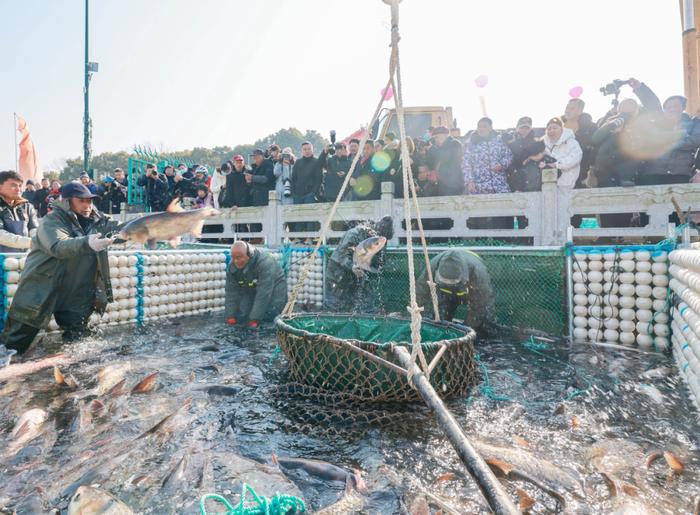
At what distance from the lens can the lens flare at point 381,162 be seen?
984cm

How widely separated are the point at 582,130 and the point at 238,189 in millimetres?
8156

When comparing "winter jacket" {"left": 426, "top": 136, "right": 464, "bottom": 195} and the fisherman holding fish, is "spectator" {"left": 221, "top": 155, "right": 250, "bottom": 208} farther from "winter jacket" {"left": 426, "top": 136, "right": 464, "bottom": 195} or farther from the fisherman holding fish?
"winter jacket" {"left": 426, "top": 136, "right": 464, "bottom": 195}

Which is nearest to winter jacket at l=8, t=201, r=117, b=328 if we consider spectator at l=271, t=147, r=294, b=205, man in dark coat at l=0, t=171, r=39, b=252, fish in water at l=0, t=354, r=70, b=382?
fish in water at l=0, t=354, r=70, b=382

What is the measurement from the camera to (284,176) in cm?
1177

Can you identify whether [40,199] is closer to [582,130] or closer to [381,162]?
[381,162]

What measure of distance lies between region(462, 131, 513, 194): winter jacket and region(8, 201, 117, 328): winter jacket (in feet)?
20.7

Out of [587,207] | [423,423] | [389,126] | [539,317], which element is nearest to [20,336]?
[423,423]

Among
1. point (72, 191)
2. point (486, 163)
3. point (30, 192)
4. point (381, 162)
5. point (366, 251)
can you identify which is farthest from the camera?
point (30, 192)

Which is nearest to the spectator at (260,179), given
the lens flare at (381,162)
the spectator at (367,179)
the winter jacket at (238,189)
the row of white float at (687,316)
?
the winter jacket at (238,189)

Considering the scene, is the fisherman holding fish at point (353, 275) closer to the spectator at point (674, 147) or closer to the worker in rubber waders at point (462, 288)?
the worker in rubber waders at point (462, 288)

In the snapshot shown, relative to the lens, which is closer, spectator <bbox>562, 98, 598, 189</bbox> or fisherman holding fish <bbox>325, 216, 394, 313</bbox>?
fisherman holding fish <bbox>325, 216, 394, 313</bbox>

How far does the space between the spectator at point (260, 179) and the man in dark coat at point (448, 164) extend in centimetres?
466

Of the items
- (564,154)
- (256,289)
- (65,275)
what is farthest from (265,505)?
(564,154)

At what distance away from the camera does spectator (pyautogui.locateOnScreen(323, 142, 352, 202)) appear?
10406mm
